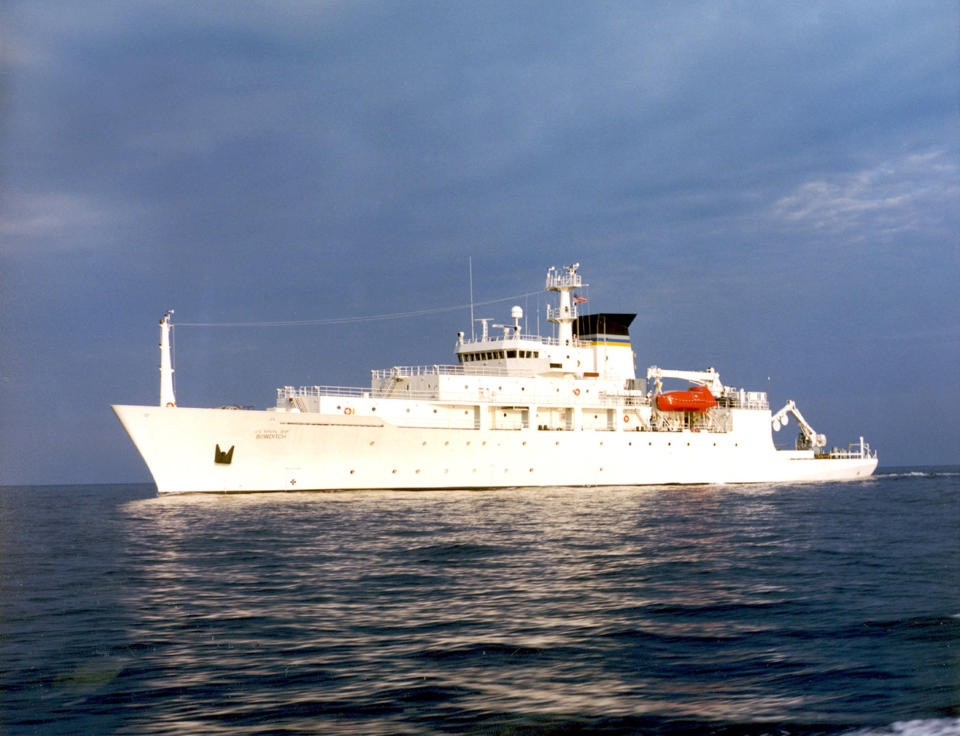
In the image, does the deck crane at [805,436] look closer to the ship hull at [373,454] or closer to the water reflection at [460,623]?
the ship hull at [373,454]

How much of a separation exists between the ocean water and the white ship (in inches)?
435

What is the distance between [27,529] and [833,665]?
2564 cm

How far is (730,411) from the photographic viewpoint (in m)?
44.7

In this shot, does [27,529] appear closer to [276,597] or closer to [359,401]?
[359,401]

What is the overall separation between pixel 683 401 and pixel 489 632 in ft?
114

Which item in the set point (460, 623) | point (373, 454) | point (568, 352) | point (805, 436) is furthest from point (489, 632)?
point (805, 436)

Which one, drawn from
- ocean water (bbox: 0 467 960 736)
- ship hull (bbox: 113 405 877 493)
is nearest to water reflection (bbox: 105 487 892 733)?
ocean water (bbox: 0 467 960 736)

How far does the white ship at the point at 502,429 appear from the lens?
30484 mm

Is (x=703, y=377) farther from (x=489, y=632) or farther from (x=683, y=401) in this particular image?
(x=489, y=632)

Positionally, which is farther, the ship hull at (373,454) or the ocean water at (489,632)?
the ship hull at (373,454)

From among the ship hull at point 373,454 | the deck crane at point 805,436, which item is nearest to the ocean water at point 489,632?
the ship hull at point 373,454

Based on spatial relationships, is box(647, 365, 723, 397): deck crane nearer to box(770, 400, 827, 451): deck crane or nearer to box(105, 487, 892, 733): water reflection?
box(770, 400, 827, 451): deck crane

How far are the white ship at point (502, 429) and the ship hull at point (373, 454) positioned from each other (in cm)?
5

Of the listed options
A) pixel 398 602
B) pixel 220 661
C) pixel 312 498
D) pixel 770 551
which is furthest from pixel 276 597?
pixel 312 498
